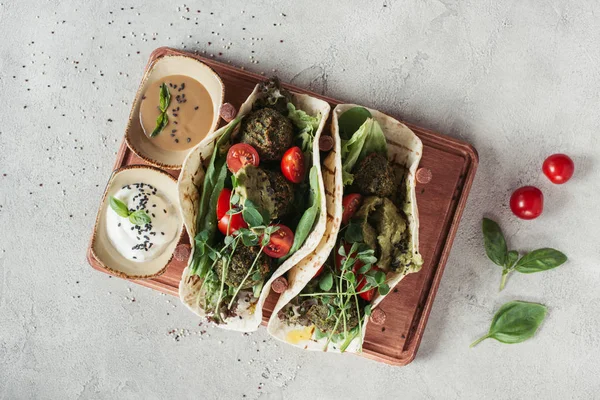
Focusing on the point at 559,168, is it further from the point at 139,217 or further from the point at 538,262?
the point at 139,217

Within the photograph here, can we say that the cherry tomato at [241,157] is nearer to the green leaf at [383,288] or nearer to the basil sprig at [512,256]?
the green leaf at [383,288]

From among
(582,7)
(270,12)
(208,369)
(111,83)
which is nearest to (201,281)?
(208,369)

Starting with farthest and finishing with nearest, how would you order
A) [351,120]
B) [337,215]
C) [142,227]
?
[351,120] < [142,227] < [337,215]

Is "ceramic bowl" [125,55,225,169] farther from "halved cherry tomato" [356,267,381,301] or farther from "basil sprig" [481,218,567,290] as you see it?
"basil sprig" [481,218,567,290]

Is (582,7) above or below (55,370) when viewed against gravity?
above

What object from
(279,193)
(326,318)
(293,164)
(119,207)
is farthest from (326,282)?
(119,207)

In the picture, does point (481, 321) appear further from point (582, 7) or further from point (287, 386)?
point (582, 7)
